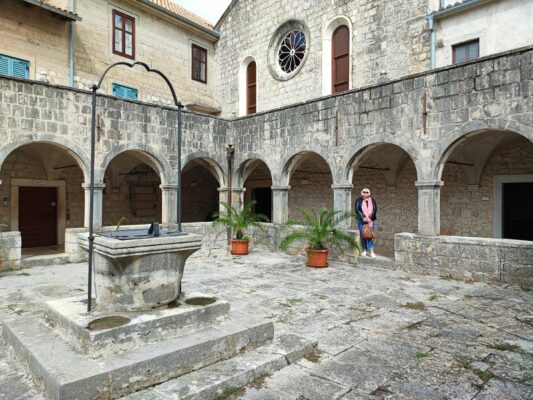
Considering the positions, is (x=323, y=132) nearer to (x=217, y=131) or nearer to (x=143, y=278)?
(x=217, y=131)

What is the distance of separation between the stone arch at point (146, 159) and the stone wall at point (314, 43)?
11.7 ft

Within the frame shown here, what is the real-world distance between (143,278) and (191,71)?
13.7m

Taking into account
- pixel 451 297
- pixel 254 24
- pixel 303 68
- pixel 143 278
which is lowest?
pixel 451 297

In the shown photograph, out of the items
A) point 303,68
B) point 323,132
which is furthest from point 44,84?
point 303,68

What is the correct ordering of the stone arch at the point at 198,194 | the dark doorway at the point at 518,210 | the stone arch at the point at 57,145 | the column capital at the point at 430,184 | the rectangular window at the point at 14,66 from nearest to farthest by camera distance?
the column capital at the point at 430,184
the stone arch at the point at 57,145
the dark doorway at the point at 518,210
the rectangular window at the point at 14,66
the stone arch at the point at 198,194

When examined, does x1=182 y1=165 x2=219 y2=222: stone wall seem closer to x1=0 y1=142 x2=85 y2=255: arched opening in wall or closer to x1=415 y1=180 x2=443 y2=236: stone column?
x1=0 y1=142 x2=85 y2=255: arched opening in wall

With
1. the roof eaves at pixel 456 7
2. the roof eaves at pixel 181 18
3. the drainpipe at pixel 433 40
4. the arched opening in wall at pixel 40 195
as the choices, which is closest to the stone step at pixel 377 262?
the drainpipe at pixel 433 40

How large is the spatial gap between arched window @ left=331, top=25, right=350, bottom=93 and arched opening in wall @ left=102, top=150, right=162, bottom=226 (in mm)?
6481

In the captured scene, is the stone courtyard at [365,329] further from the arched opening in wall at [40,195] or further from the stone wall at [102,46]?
the stone wall at [102,46]

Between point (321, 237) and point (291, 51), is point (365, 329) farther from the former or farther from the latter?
point (291, 51)

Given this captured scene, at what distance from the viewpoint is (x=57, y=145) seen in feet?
27.3

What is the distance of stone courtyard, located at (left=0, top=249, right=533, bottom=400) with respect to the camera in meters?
3.00

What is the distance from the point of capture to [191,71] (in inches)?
621

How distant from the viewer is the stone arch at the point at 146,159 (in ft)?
29.5
